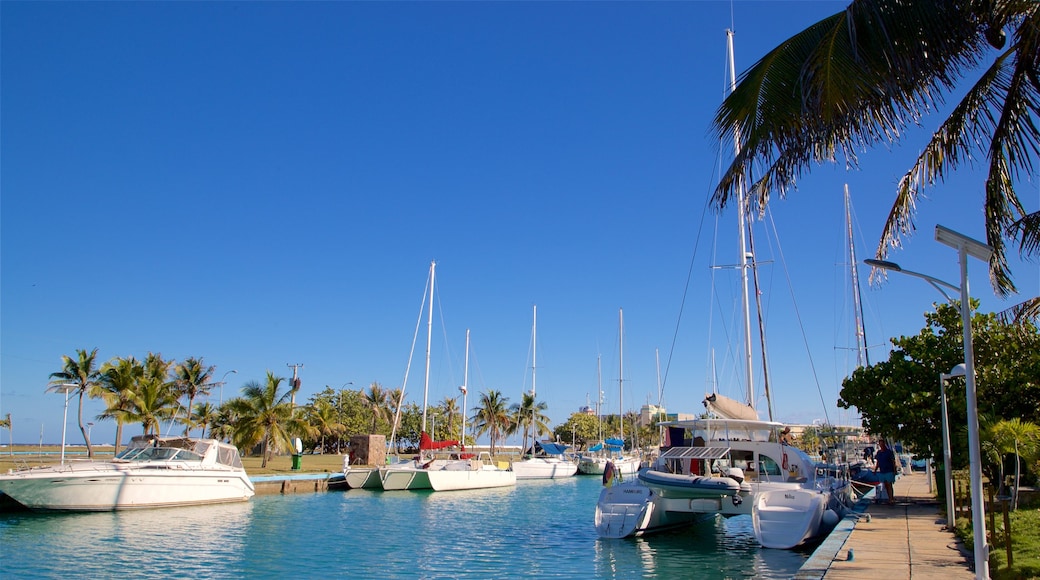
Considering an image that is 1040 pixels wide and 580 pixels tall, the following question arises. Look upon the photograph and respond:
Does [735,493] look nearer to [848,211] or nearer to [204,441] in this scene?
[204,441]

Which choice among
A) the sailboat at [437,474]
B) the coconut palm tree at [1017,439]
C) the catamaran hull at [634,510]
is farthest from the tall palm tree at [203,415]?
the coconut palm tree at [1017,439]

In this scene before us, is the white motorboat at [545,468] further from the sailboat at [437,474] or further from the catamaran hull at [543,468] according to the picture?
the sailboat at [437,474]

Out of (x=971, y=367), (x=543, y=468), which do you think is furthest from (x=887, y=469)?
(x=543, y=468)

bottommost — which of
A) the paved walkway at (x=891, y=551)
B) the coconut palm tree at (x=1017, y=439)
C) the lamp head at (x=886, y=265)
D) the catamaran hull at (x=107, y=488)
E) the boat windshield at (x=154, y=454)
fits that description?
the catamaran hull at (x=107, y=488)

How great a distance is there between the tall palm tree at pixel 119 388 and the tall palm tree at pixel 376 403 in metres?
34.2

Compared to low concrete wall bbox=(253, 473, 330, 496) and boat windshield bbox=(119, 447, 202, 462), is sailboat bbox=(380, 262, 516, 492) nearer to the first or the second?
low concrete wall bbox=(253, 473, 330, 496)

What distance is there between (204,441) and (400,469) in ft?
39.5

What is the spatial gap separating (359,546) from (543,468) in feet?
123

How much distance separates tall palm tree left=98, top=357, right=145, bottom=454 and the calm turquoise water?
1546 centimetres

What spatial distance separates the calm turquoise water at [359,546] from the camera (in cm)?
1775

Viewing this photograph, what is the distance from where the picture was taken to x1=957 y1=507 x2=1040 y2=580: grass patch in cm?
1062

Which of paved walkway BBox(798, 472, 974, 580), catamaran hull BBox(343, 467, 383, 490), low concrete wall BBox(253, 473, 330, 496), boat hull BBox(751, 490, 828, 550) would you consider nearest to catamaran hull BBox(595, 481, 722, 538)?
boat hull BBox(751, 490, 828, 550)

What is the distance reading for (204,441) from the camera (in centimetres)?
3206

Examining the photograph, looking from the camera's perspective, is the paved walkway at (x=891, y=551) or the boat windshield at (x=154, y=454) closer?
the paved walkway at (x=891, y=551)
